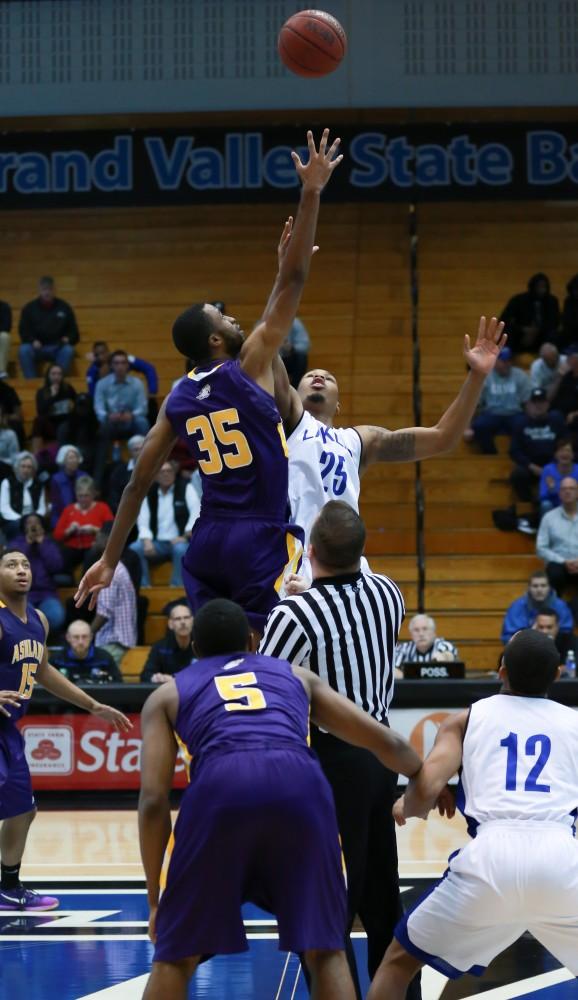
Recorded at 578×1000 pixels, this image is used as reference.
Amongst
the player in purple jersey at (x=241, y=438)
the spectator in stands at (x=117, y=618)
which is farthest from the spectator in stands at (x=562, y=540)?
the player in purple jersey at (x=241, y=438)

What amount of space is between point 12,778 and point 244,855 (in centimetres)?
417

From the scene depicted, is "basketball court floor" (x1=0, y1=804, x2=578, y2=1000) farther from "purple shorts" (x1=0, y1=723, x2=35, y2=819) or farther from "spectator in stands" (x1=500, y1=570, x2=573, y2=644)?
"spectator in stands" (x1=500, y1=570, x2=573, y2=644)

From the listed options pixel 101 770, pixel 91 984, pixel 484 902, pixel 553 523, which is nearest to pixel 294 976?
pixel 91 984

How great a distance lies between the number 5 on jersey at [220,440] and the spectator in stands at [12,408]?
38.5 ft

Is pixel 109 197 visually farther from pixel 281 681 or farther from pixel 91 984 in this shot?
pixel 281 681

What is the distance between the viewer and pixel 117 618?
14383 millimetres

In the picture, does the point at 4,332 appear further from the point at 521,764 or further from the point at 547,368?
the point at 521,764

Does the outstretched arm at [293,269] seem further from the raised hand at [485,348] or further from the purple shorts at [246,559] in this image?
the raised hand at [485,348]

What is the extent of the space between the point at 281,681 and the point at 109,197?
46.9 feet

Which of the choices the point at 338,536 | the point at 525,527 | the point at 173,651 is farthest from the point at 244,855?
the point at 525,527

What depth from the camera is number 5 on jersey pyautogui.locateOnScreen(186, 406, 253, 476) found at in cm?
549

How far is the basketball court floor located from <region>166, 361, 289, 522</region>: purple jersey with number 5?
2110 millimetres

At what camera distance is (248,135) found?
17672 mm

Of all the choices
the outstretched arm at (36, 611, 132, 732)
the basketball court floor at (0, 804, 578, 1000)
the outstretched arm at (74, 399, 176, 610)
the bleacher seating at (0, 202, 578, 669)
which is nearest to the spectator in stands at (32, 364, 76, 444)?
the bleacher seating at (0, 202, 578, 669)
